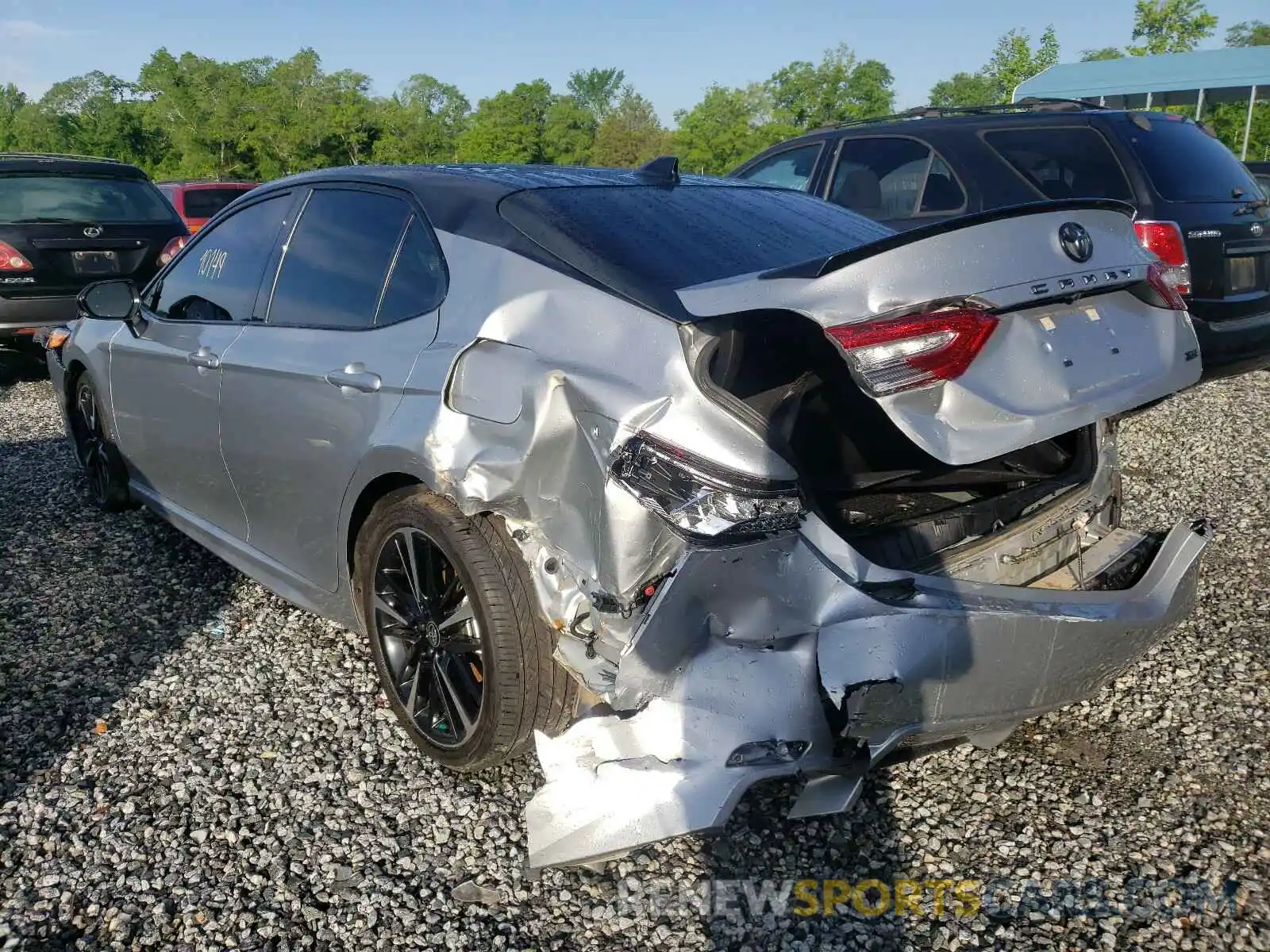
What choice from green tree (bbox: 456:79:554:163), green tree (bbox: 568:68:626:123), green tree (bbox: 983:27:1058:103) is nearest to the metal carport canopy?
green tree (bbox: 983:27:1058:103)

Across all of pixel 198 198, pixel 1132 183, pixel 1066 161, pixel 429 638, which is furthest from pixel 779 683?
pixel 198 198

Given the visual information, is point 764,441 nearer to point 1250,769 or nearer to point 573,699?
point 573,699

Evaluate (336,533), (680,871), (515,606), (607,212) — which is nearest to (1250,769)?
(680,871)

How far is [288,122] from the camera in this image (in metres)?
54.5

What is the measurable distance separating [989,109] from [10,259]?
7.62 metres

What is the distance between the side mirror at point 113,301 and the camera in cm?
446

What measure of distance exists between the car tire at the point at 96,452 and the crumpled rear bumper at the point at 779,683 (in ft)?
11.9

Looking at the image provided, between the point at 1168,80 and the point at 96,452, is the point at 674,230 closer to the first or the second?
the point at 96,452

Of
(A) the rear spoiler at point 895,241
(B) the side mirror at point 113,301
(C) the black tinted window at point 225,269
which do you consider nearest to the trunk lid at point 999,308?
(A) the rear spoiler at point 895,241

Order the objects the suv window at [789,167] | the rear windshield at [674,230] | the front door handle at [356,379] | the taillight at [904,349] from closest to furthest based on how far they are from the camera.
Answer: the taillight at [904,349] → the rear windshield at [674,230] → the front door handle at [356,379] → the suv window at [789,167]

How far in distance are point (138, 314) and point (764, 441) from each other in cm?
341

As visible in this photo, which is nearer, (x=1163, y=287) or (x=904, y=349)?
(x=904, y=349)

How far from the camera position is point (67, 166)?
352 inches

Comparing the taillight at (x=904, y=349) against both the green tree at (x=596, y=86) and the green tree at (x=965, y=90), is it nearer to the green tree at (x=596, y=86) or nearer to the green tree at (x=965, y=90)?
the green tree at (x=965, y=90)
